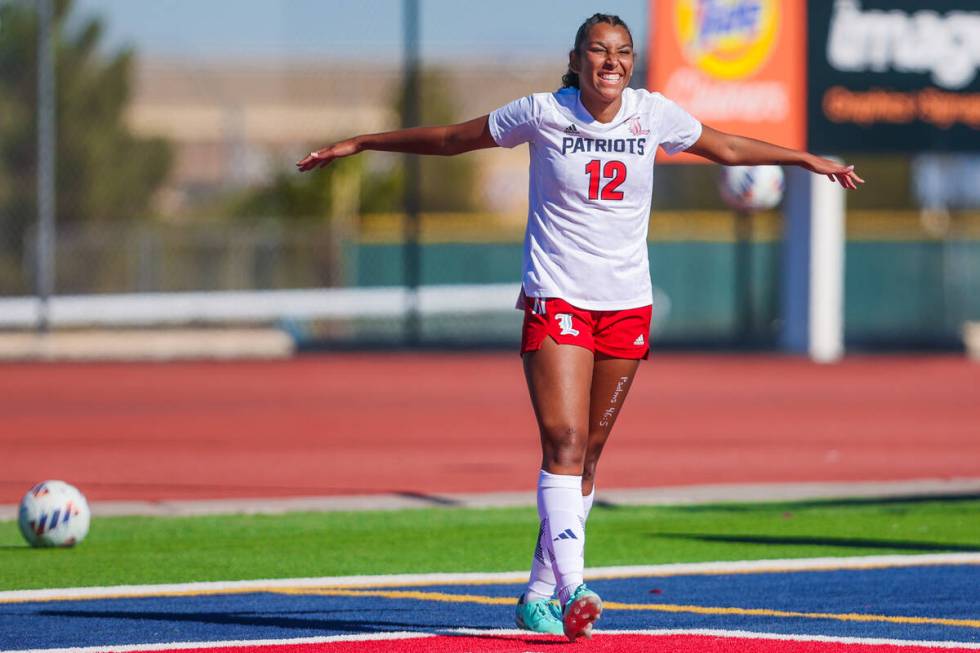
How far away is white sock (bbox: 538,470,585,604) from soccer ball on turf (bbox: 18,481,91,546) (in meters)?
3.43

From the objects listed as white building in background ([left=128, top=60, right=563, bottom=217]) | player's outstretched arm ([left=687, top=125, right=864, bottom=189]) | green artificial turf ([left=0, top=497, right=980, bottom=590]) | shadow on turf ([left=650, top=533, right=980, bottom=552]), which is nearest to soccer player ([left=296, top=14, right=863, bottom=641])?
player's outstretched arm ([left=687, top=125, right=864, bottom=189])

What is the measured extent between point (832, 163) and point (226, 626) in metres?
2.85

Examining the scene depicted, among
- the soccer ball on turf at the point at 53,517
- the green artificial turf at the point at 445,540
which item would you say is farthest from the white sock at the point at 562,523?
the soccer ball on turf at the point at 53,517

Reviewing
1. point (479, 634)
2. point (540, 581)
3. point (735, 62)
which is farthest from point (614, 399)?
point (735, 62)

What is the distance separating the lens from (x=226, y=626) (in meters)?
6.79

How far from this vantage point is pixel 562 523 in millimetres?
6246

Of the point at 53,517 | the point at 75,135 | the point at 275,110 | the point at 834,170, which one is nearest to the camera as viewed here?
the point at 834,170

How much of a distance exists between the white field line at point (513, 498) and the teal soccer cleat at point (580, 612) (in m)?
4.64

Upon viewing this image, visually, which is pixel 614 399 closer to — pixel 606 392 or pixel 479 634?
pixel 606 392

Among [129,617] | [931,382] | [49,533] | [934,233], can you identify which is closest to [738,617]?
[129,617]

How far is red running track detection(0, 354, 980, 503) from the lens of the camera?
12703 mm

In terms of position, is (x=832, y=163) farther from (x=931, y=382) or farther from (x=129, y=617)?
(x=931, y=382)

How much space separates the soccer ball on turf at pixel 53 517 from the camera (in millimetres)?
8828

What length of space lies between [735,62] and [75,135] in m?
12.4
